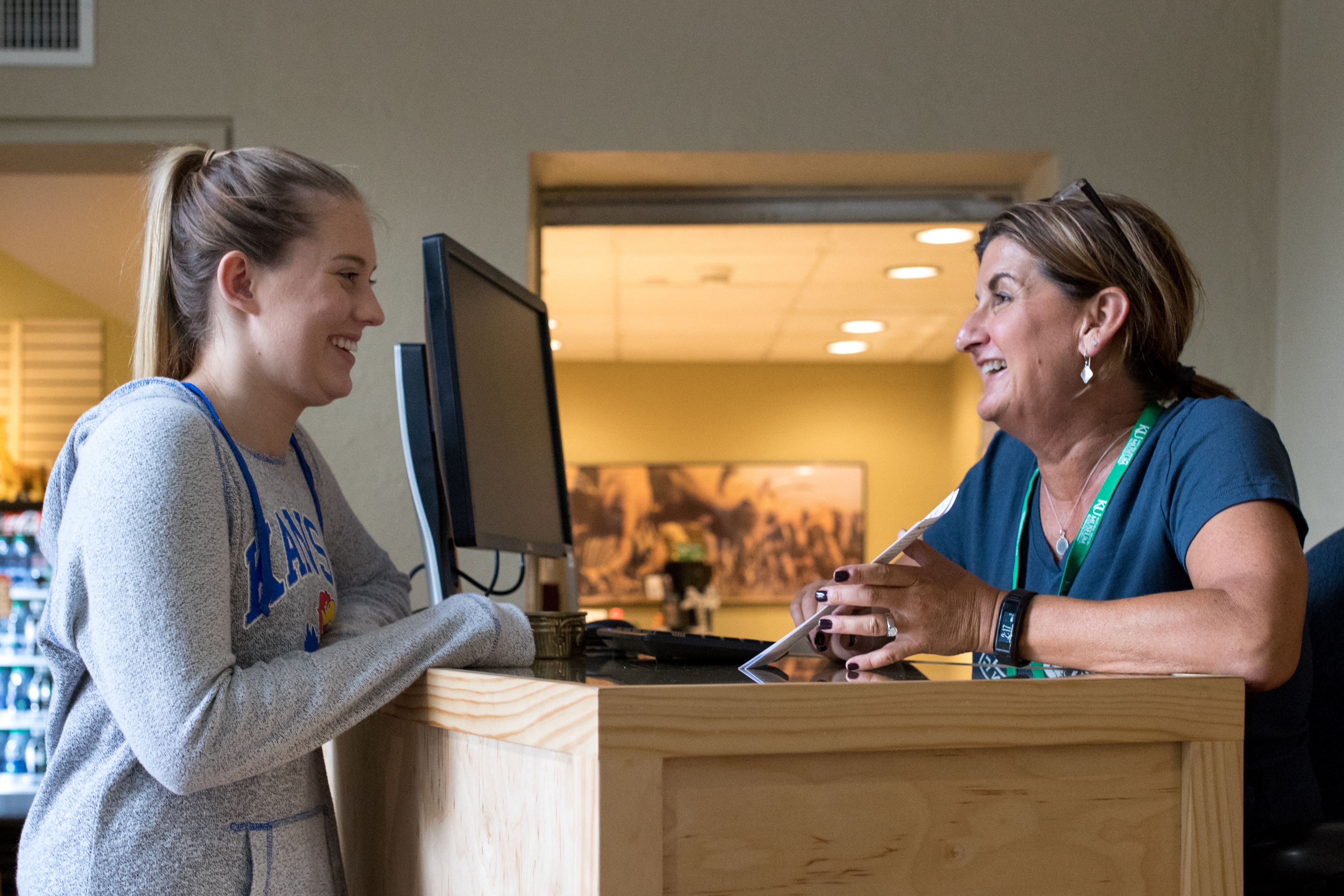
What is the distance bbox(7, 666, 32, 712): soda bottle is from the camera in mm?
2389

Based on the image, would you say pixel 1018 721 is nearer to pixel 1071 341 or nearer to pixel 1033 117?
pixel 1071 341

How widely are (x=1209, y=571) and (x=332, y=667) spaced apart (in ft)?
2.75

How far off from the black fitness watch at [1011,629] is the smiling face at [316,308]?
2.20ft

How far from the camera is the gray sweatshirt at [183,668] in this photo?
0.80m

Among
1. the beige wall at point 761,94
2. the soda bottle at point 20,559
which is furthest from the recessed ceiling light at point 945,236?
the soda bottle at point 20,559

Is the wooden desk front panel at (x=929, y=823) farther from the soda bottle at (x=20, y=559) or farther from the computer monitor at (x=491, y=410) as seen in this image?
the soda bottle at (x=20, y=559)

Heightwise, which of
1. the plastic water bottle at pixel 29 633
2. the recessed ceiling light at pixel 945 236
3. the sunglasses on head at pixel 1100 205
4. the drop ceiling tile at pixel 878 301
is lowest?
the plastic water bottle at pixel 29 633

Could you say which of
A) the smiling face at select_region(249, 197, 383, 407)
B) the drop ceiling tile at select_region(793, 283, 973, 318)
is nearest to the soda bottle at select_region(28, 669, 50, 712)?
the smiling face at select_region(249, 197, 383, 407)

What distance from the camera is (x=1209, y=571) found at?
1.07m

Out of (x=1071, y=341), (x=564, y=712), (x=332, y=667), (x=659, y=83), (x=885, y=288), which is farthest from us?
(x=885, y=288)

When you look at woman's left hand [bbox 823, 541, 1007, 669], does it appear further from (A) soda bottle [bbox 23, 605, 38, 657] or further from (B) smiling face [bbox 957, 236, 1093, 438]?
(A) soda bottle [bbox 23, 605, 38, 657]

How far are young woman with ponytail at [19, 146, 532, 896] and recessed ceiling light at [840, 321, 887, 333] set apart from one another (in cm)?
517

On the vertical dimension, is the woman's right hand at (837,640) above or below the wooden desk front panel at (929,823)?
above

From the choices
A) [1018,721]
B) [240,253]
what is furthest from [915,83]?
[1018,721]
